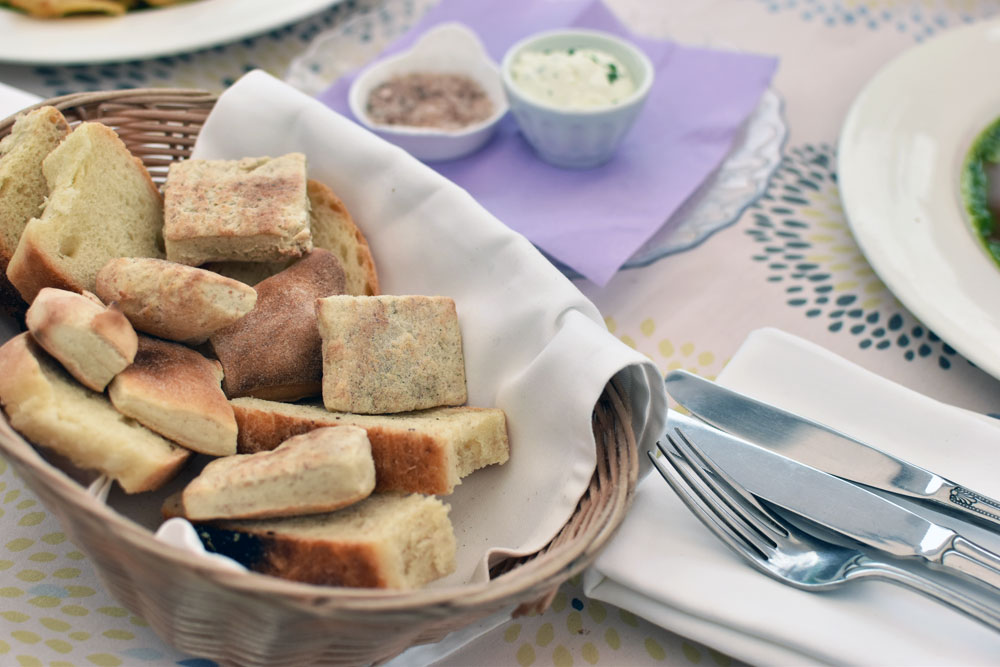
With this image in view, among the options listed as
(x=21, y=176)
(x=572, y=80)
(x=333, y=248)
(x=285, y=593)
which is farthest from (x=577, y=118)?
(x=285, y=593)

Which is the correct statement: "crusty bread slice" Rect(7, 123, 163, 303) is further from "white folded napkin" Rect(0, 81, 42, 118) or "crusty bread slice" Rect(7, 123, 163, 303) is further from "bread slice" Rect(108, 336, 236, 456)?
"white folded napkin" Rect(0, 81, 42, 118)

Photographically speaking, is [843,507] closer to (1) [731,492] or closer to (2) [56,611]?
(1) [731,492]

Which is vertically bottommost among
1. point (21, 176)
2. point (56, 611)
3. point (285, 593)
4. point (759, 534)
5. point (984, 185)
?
point (56, 611)

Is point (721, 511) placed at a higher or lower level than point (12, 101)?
lower

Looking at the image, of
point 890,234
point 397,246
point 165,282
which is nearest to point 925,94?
point 890,234

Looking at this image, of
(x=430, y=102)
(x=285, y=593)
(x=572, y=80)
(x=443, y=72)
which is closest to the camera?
(x=285, y=593)

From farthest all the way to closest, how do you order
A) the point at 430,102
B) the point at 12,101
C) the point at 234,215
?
the point at 430,102
the point at 12,101
the point at 234,215

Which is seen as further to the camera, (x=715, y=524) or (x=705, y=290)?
(x=705, y=290)
